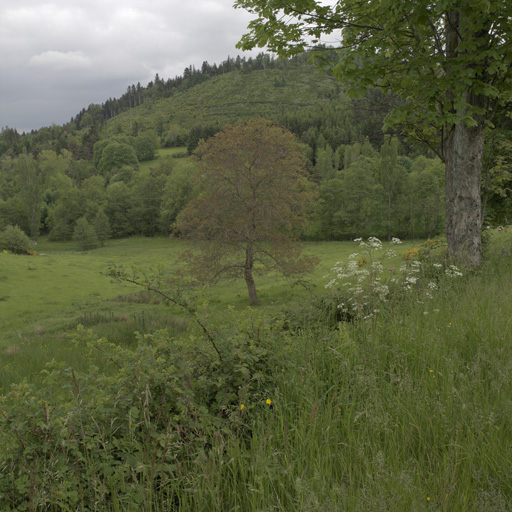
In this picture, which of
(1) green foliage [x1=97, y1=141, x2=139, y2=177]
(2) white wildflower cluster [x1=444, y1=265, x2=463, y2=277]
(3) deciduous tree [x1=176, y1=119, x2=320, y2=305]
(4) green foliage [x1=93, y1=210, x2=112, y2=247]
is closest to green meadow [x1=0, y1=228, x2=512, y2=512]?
(2) white wildflower cluster [x1=444, y1=265, x2=463, y2=277]

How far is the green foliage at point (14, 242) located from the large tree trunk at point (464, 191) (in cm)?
5597

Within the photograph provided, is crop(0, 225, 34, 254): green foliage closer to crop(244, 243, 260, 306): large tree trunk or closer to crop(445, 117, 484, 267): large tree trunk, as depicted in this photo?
crop(244, 243, 260, 306): large tree trunk

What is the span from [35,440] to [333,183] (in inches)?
2453

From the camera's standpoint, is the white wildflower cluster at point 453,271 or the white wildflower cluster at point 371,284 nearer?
the white wildflower cluster at point 371,284

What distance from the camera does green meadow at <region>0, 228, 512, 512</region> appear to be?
193cm

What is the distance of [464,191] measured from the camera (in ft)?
24.0

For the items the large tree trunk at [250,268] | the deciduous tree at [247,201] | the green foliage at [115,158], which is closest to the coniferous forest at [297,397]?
the deciduous tree at [247,201]

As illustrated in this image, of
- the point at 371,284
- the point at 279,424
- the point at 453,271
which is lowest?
the point at 279,424

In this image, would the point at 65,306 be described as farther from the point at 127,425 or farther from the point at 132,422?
the point at 132,422

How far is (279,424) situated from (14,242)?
57.8m

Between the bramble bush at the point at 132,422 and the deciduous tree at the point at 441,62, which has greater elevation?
the deciduous tree at the point at 441,62

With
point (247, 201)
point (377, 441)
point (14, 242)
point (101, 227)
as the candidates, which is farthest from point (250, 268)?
point (101, 227)

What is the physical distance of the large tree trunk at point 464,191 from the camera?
7.16m

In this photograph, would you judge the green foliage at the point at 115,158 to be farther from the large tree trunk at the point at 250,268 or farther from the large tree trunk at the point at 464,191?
the large tree trunk at the point at 464,191
